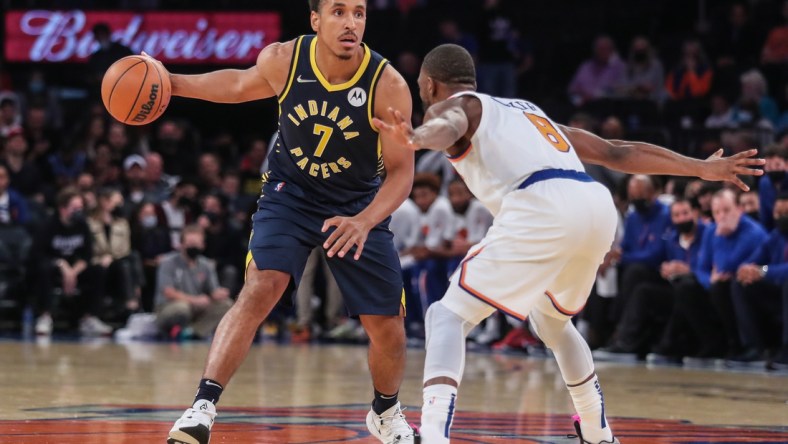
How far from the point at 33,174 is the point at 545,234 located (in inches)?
467

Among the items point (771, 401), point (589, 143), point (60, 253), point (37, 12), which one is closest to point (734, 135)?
point (771, 401)

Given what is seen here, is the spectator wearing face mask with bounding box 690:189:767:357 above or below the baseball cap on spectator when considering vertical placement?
below

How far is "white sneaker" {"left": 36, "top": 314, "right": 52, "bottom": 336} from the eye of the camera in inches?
570

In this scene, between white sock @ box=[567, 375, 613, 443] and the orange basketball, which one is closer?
white sock @ box=[567, 375, 613, 443]

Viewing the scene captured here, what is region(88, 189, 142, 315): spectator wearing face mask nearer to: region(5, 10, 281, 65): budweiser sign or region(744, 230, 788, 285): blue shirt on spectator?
region(5, 10, 281, 65): budweiser sign

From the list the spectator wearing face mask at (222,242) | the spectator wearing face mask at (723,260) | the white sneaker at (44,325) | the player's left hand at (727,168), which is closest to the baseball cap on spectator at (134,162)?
the spectator wearing face mask at (222,242)

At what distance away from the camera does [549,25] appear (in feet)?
63.8

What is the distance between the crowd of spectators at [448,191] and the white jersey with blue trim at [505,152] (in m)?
6.37

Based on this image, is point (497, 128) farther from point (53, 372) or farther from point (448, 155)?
point (53, 372)

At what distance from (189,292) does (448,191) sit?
3.13m

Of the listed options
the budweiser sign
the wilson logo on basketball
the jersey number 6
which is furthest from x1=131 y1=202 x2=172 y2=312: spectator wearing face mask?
the jersey number 6

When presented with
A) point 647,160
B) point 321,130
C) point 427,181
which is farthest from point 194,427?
point 427,181

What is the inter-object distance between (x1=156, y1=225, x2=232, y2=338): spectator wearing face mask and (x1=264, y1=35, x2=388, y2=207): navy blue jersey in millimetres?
8481

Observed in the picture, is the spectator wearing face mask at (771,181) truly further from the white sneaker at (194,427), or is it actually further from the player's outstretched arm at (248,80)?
the white sneaker at (194,427)
